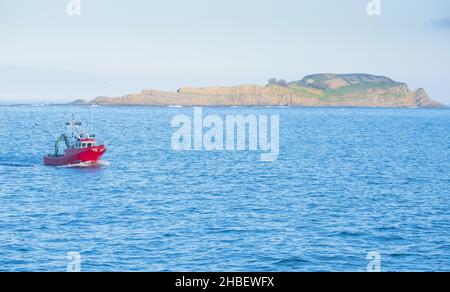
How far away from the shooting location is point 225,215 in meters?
60.9

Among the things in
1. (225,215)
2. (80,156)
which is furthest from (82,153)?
(225,215)

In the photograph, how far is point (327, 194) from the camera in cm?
7506

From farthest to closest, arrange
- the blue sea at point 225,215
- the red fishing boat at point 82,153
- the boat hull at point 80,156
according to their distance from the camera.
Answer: the boat hull at point 80,156 → the red fishing boat at point 82,153 → the blue sea at point 225,215

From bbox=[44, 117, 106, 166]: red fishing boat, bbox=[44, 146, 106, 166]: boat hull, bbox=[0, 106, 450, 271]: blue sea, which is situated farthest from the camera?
bbox=[44, 146, 106, 166]: boat hull

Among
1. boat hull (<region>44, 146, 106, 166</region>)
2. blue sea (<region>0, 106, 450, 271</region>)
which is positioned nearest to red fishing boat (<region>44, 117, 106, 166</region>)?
boat hull (<region>44, 146, 106, 166</region>)

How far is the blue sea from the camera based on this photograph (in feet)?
146

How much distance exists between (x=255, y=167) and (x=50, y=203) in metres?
44.3

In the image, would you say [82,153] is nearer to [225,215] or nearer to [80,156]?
[80,156]

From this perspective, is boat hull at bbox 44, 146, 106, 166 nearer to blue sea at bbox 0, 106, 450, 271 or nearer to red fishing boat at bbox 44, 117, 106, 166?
red fishing boat at bbox 44, 117, 106, 166

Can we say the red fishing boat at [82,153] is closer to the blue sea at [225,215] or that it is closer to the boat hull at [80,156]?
the boat hull at [80,156]

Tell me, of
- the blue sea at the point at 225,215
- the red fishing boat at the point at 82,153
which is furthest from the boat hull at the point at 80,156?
the blue sea at the point at 225,215

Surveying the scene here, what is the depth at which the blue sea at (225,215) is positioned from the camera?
146 feet
